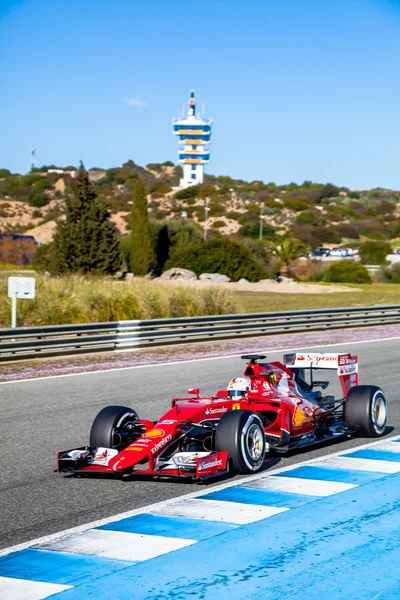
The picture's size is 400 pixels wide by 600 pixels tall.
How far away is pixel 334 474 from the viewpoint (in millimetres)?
8531

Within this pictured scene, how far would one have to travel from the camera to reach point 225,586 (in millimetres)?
5492

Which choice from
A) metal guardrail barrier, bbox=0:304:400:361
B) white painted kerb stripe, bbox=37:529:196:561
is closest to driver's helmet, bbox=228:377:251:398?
white painted kerb stripe, bbox=37:529:196:561

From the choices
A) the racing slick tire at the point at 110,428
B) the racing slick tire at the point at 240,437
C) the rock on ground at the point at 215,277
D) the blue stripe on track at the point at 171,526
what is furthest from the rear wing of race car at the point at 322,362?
the rock on ground at the point at 215,277

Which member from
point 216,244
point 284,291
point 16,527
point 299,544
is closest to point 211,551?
point 299,544

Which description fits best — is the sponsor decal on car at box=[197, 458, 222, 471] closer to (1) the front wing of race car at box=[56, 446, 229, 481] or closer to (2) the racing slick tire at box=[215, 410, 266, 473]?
(1) the front wing of race car at box=[56, 446, 229, 481]

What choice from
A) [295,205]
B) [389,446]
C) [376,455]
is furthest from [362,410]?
[295,205]

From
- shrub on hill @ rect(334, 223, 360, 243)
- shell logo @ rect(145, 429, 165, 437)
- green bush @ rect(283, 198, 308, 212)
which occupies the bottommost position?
shell logo @ rect(145, 429, 165, 437)

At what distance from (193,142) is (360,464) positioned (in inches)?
6067

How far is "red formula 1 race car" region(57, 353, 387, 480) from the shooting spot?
7895 mm

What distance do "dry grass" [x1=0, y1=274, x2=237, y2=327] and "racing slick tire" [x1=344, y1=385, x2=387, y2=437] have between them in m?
14.2

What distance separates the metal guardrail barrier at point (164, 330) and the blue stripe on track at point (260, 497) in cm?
1086

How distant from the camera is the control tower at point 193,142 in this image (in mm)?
157500

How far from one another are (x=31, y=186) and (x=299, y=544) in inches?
4944

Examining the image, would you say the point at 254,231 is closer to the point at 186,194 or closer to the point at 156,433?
the point at 186,194
